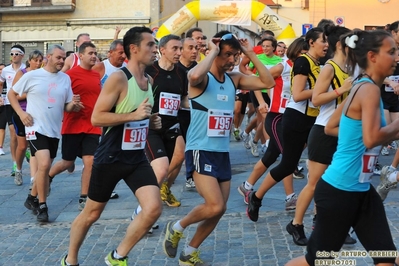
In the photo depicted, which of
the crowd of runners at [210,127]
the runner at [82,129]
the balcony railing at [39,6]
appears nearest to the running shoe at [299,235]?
the crowd of runners at [210,127]

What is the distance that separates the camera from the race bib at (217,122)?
229 inches

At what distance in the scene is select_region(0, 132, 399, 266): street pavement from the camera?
6280 mm

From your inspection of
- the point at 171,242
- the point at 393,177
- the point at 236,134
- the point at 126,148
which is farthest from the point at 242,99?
the point at 393,177

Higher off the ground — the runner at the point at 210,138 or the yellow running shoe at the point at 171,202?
the runner at the point at 210,138

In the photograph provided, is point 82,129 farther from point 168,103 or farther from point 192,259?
point 192,259

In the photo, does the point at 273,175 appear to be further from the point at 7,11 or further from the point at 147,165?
the point at 7,11

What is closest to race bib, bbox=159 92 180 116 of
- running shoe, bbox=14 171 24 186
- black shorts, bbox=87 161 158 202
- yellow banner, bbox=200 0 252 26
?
black shorts, bbox=87 161 158 202

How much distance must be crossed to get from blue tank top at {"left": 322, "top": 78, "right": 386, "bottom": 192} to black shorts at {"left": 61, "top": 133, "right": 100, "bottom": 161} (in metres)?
4.87

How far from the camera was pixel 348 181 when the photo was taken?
13.7 feet

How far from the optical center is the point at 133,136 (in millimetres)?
5516

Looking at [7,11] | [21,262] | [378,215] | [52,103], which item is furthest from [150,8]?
[378,215]

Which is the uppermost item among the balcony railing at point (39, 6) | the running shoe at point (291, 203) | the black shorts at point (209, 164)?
the balcony railing at point (39, 6)

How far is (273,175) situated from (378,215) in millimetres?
3005

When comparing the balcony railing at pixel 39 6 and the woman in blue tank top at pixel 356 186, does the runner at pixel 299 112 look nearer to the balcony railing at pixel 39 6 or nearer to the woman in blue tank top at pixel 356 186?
the woman in blue tank top at pixel 356 186
